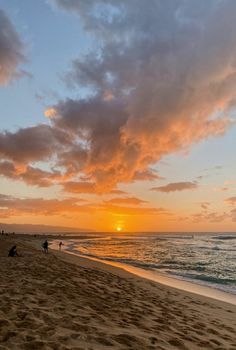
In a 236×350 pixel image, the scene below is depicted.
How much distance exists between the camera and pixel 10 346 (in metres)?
5.47

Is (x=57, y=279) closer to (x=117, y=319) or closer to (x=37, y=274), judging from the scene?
(x=37, y=274)

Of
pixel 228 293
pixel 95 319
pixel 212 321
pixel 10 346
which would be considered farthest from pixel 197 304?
pixel 10 346

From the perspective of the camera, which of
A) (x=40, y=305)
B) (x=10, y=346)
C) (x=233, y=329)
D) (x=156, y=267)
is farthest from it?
(x=156, y=267)

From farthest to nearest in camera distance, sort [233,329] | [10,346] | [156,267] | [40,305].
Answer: [156,267] → [233,329] → [40,305] → [10,346]

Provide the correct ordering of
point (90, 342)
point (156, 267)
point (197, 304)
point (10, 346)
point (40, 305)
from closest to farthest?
point (10, 346), point (90, 342), point (40, 305), point (197, 304), point (156, 267)

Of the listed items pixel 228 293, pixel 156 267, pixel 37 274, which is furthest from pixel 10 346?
pixel 156 267

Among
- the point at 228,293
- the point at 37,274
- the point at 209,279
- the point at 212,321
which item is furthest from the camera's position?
the point at 209,279

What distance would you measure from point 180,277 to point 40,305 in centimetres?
1757

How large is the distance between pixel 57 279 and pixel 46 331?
292 inches

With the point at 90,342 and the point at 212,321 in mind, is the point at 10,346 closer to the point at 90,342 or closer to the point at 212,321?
the point at 90,342

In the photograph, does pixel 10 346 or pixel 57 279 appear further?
pixel 57 279

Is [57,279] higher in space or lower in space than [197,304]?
higher

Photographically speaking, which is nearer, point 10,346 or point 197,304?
point 10,346

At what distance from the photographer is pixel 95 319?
792 centimetres
